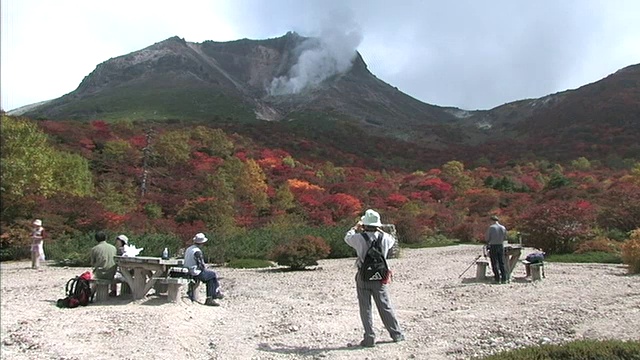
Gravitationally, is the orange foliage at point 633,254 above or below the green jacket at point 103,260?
below

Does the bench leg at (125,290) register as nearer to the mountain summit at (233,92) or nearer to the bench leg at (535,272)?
the bench leg at (535,272)

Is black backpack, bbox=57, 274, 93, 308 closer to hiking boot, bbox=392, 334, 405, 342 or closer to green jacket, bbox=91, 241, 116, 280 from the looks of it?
green jacket, bbox=91, 241, 116, 280

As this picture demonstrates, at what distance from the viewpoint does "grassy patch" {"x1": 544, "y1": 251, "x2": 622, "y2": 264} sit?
1659 cm

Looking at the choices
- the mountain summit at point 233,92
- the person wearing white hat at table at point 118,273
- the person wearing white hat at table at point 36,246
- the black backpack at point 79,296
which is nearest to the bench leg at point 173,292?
the person wearing white hat at table at point 118,273

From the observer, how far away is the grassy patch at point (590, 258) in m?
16.6

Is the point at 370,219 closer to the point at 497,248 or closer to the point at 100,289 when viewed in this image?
the point at 100,289

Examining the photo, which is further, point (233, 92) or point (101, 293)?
point (233, 92)

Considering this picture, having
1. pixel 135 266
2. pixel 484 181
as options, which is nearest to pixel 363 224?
pixel 135 266

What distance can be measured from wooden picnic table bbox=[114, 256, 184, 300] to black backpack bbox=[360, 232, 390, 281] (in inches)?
159

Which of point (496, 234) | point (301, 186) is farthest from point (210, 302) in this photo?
point (301, 186)

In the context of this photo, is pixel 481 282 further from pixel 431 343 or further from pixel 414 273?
pixel 431 343

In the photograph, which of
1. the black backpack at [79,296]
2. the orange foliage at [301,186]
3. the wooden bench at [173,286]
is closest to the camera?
the black backpack at [79,296]

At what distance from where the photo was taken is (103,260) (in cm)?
941

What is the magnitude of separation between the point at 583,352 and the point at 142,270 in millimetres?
7065
